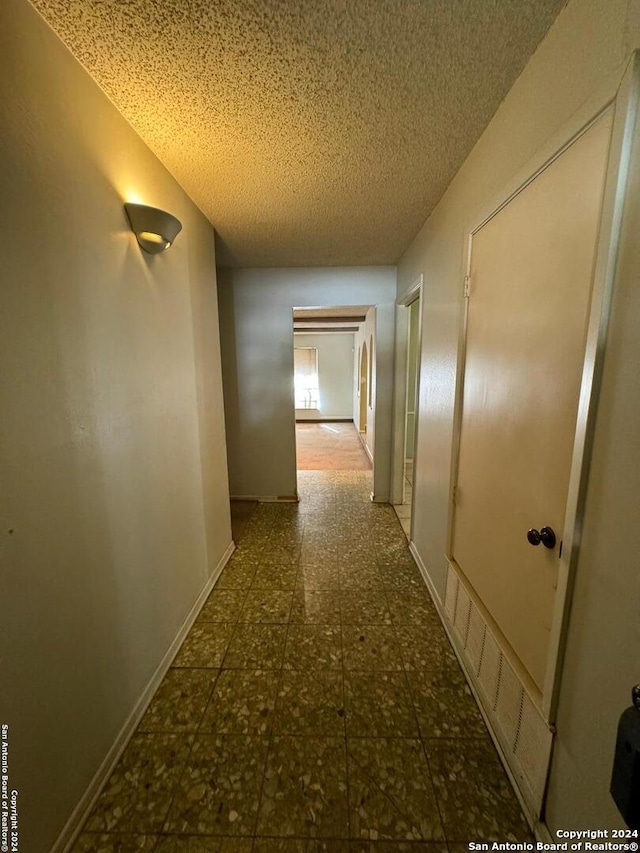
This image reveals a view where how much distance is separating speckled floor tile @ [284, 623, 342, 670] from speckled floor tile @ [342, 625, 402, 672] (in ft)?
0.15

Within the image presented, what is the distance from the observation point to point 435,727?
4.06 ft

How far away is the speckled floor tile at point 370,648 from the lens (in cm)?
150

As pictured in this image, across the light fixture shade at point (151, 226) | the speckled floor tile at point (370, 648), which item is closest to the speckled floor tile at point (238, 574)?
the speckled floor tile at point (370, 648)

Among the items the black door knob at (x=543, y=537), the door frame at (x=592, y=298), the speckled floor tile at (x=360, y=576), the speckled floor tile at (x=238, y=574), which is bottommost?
the speckled floor tile at (x=238, y=574)

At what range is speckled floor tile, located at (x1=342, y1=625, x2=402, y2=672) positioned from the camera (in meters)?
1.50

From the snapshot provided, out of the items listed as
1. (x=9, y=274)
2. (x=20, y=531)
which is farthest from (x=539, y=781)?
(x=9, y=274)

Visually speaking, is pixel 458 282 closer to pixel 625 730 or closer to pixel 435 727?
pixel 625 730

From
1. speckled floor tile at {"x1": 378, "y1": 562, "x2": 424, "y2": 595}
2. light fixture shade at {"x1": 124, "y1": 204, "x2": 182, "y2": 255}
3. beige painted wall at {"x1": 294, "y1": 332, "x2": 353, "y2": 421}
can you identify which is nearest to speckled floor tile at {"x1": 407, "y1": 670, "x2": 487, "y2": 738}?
speckled floor tile at {"x1": 378, "y1": 562, "x2": 424, "y2": 595}

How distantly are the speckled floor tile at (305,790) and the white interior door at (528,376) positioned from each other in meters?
0.77

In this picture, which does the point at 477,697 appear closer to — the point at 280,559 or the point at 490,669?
the point at 490,669

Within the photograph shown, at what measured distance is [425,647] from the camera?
1.60 m

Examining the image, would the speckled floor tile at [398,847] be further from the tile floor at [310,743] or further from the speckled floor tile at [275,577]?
the speckled floor tile at [275,577]

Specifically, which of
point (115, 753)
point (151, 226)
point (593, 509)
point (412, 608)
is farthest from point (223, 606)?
point (151, 226)

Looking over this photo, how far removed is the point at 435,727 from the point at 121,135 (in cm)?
267
